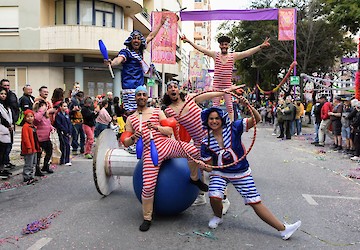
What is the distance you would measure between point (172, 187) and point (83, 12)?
21159mm

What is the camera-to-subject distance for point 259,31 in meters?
30.8

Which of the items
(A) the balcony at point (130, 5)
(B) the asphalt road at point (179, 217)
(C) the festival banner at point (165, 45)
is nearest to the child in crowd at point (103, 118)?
(B) the asphalt road at point (179, 217)

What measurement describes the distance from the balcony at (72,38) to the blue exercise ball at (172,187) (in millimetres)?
19779

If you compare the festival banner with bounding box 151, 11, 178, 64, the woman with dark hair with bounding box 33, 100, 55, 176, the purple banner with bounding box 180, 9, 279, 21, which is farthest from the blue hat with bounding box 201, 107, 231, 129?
A: the festival banner with bounding box 151, 11, 178, 64

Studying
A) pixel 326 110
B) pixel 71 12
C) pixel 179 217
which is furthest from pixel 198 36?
pixel 179 217

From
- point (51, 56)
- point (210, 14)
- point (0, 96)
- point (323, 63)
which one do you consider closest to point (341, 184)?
point (0, 96)

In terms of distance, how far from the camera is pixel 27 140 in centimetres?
701

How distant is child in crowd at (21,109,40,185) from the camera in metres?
7.02

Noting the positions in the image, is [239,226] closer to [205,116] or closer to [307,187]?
[205,116]

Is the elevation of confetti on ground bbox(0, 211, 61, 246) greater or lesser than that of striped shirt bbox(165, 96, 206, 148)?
lesser

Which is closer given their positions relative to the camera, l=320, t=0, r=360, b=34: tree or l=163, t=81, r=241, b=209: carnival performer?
l=163, t=81, r=241, b=209: carnival performer

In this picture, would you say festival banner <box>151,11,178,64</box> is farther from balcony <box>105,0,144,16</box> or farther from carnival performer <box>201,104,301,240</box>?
carnival performer <box>201,104,301,240</box>

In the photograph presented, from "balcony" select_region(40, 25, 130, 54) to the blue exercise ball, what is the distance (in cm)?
1978

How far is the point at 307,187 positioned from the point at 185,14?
10258 mm
